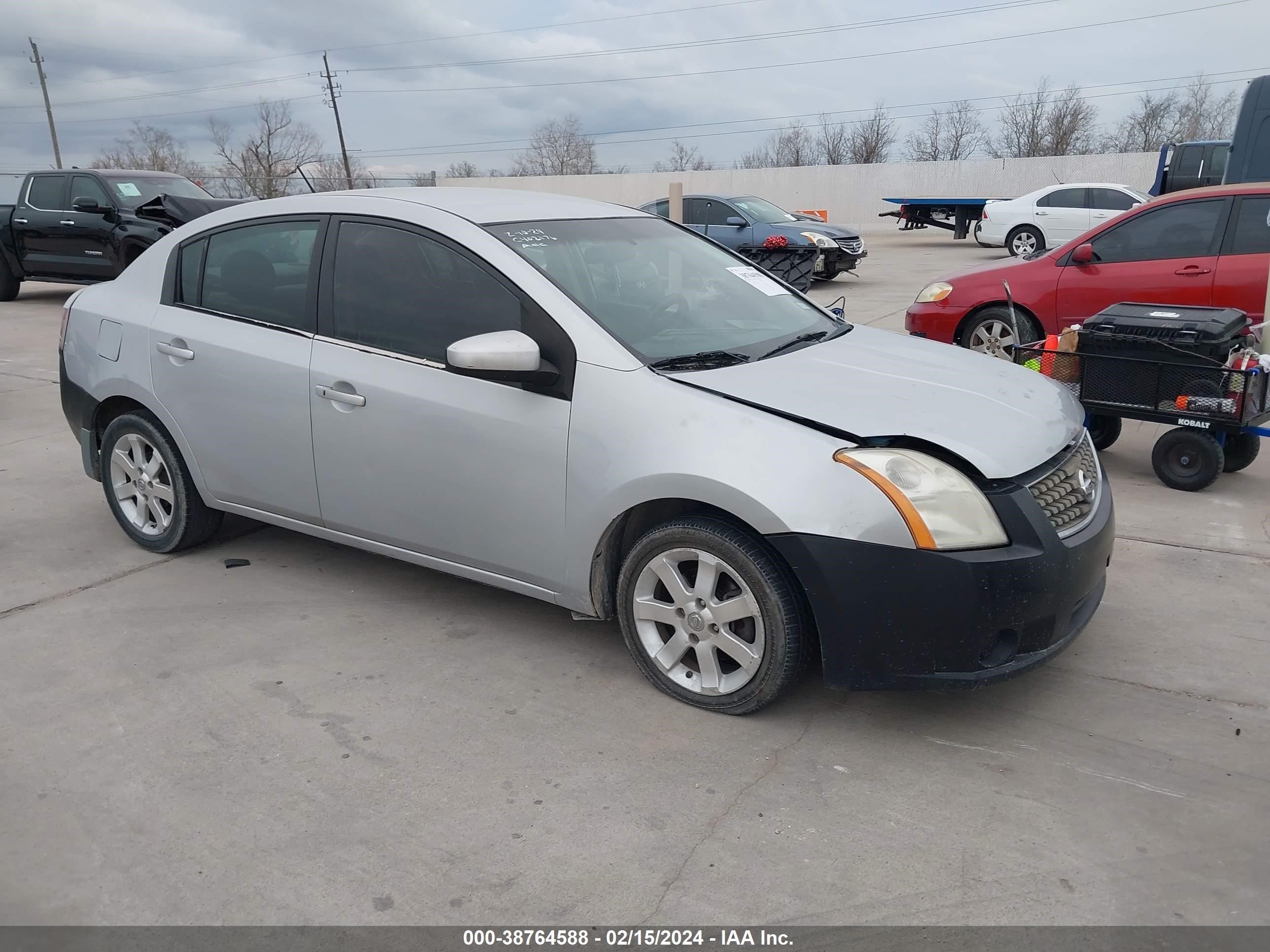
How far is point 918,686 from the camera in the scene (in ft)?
10.3

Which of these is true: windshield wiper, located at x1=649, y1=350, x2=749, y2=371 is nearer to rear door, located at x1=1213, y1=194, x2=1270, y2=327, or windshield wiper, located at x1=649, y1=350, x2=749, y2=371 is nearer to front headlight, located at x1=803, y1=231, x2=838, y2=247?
rear door, located at x1=1213, y1=194, x2=1270, y2=327

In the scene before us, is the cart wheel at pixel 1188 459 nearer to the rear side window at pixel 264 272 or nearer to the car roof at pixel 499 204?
the car roof at pixel 499 204

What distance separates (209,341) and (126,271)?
984mm

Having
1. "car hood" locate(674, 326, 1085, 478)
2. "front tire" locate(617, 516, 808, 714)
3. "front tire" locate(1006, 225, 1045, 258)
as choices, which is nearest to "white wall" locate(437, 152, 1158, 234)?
→ "front tire" locate(1006, 225, 1045, 258)

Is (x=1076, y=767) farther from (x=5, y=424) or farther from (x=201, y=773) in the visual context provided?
(x=5, y=424)

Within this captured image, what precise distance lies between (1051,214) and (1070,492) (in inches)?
763

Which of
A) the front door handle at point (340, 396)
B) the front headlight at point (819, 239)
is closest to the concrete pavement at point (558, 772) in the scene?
the front door handle at point (340, 396)

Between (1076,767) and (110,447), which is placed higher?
(110,447)

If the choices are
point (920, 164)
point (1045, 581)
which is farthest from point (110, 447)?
point (920, 164)

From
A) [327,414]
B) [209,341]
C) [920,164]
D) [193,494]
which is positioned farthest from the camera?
[920,164]

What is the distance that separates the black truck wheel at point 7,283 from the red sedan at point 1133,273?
13753 millimetres

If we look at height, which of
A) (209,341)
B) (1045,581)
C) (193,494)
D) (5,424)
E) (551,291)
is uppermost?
(551,291)

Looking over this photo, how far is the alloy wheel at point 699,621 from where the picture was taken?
10.9ft
